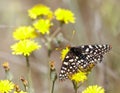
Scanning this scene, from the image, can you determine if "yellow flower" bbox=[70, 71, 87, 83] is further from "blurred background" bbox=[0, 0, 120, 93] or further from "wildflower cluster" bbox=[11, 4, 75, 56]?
"blurred background" bbox=[0, 0, 120, 93]

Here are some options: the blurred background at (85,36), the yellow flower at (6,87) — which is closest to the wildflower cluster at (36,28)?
the blurred background at (85,36)

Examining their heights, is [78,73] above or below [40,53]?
below

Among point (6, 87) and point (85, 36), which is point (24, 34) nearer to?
point (6, 87)

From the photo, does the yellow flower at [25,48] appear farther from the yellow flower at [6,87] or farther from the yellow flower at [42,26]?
the yellow flower at [42,26]

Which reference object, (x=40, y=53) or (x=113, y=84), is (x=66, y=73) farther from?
(x=40, y=53)

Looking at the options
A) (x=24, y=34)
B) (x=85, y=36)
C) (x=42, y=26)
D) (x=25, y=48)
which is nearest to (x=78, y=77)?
(x=25, y=48)

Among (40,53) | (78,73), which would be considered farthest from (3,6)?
(78,73)
